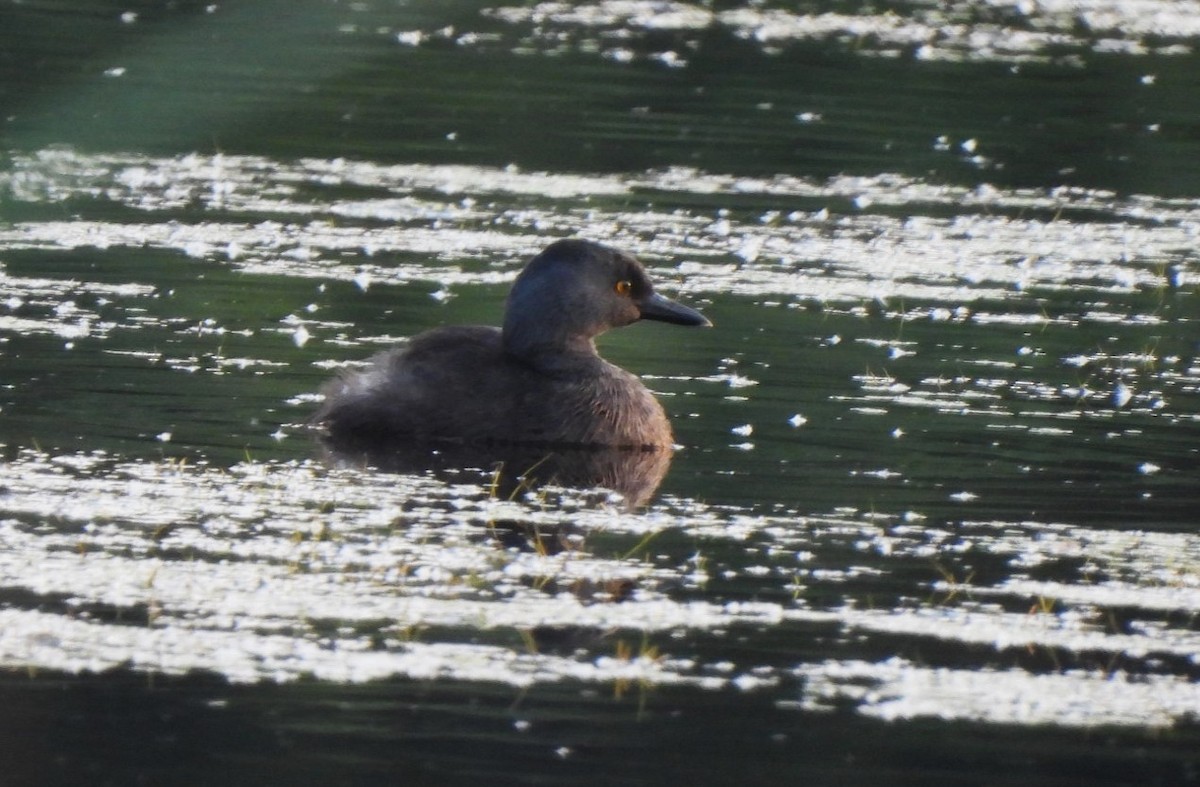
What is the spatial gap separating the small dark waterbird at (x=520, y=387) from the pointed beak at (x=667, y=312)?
12.5 inches

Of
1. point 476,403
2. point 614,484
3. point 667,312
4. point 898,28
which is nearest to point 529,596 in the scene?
point 614,484

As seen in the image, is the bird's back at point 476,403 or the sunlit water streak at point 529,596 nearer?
the sunlit water streak at point 529,596

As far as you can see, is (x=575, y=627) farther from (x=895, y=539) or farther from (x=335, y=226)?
(x=335, y=226)

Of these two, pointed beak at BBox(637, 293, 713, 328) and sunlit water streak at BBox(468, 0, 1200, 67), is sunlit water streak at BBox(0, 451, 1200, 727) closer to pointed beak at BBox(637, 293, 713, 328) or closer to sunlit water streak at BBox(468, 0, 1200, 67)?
pointed beak at BBox(637, 293, 713, 328)

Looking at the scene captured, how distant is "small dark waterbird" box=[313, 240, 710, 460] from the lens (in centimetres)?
1087

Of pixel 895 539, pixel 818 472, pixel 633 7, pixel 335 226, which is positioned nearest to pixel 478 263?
pixel 335 226

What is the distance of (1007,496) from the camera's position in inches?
390

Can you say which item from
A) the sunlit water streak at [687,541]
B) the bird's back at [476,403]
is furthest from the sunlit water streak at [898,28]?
the bird's back at [476,403]

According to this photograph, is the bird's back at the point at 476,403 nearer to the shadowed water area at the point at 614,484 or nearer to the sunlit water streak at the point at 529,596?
the shadowed water area at the point at 614,484

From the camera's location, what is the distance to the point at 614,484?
10.2 metres

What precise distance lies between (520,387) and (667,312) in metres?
1.25

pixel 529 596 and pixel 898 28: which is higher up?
pixel 898 28

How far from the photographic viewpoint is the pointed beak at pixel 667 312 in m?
12.1

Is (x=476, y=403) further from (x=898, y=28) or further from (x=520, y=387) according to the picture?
(x=898, y=28)
